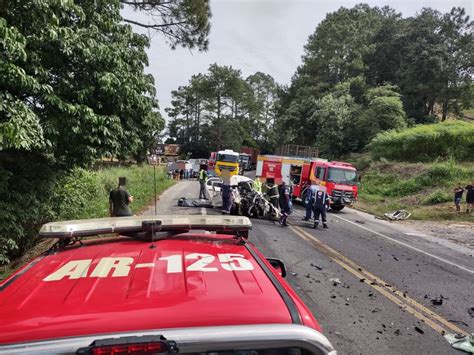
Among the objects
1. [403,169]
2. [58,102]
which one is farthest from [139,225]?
[403,169]

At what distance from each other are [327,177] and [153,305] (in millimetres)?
20144

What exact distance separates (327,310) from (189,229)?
3.83 metres

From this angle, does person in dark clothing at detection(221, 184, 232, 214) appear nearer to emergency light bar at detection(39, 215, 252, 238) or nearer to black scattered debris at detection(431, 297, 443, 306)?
black scattered debris at detection(431, 297, 443, 306)

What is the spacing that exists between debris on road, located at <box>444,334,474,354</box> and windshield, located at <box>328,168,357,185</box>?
52.8ft

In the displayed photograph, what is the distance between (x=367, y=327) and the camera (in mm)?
5504

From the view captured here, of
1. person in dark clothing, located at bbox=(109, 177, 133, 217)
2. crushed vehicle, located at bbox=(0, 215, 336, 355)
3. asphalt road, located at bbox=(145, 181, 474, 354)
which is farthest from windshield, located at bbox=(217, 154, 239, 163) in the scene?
crushed vehicle, located at bbox=(0, 215, 336, 355)

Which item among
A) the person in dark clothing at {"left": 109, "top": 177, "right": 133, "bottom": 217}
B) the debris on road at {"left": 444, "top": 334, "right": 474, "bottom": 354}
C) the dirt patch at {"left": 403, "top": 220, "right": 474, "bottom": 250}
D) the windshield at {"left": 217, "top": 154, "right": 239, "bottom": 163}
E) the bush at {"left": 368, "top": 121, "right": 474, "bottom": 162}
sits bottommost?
the dirt patch at {"left": 403, "top": 220, "right": 474, "bottom": 250}

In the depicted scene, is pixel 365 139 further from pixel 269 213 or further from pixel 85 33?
pixel 85 33

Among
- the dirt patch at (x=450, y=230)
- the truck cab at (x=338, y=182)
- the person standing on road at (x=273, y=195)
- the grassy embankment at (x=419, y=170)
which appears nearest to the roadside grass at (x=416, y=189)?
the grassy embankment at (x=419, y=170)

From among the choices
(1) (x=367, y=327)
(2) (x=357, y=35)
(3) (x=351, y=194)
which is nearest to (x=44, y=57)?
(1) (x=367, y=327)

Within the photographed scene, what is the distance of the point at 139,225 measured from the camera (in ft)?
9.85

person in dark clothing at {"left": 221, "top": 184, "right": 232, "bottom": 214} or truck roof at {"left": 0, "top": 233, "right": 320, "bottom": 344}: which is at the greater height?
truck roof at {"left": 0, "top": 233, "right": 320, "bottom": 344}

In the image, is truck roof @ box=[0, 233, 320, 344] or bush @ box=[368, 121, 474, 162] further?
bush @ box=[368, 121, 474, 162]

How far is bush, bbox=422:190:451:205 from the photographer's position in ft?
71.7
